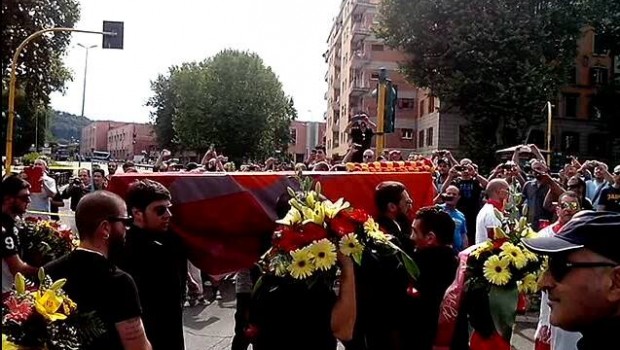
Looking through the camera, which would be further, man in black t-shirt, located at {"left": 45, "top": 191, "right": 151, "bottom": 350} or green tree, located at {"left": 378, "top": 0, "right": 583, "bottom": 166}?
green tree, located at {"left": 378, "top": 0, "right": 583, "bottom": 166}

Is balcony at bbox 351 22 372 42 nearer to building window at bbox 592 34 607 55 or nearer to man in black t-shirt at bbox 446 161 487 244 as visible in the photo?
building window at bbox 592 34 607 55

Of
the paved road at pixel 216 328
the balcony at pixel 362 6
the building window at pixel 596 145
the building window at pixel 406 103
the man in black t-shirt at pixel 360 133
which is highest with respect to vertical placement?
the balcony at pixel 362 6

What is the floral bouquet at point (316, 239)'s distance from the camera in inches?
146

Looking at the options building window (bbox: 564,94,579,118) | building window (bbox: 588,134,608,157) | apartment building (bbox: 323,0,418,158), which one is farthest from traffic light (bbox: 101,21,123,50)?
building window (bbox: 588,134,608,157)

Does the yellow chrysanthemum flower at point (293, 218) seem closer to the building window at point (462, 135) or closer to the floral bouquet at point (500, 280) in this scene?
the floral bouquet at point (500, 280)

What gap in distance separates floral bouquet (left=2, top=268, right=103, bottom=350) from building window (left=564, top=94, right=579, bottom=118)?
5570cm

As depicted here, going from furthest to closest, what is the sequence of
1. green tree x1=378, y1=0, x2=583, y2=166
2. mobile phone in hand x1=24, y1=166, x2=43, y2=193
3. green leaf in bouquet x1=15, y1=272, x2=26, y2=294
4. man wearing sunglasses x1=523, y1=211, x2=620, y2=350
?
1. green tree x1=378, y1=0, x2=583, y2=166
2. mobile phone in hand x1=24, y1=166, x2=43, y2=193
3. green leaf in bouquet x1=15, y1=272, x2=26, y2=294
4. man wearing sunglasses x1=523, y1=211, x2=620, y2=350

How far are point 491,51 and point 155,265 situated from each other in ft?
111

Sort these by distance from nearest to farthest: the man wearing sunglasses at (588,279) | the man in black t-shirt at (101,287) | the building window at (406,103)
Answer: the man wearing sunglasses at (588,279), the man in black t-shirt at (101,287), the building window at (406,103)

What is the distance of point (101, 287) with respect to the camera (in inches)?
130

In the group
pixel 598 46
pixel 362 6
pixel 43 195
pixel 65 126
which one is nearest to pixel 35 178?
pixel 43 195

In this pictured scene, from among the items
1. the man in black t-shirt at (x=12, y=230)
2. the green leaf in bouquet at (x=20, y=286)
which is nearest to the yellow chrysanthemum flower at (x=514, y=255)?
the green leaf in bouquet at (x=20, y=286)

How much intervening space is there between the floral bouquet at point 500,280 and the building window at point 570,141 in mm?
52734

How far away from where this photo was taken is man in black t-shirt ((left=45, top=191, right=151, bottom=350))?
3.26 metres
